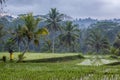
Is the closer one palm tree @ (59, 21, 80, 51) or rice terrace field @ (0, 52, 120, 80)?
rice terrace field @ (0, 52, 120, 80)

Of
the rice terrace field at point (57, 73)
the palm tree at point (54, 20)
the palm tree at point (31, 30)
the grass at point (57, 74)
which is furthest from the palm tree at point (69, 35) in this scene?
the grass at point (57, 74)

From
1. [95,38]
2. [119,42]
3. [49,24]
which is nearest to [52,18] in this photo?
[49,24]

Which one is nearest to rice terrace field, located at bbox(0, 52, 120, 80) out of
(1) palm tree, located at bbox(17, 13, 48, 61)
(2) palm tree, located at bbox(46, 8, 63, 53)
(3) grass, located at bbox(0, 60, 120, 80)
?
(3) grass, located at bbox(0, 60, 120, 80)

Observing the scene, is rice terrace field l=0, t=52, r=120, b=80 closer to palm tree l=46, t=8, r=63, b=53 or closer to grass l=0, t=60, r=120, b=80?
grass l=0, t=60, r=120, b=80

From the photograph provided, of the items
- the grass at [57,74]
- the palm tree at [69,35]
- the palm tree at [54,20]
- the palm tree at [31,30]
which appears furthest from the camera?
the palm tree at [69,35]

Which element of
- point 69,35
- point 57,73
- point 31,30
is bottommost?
point 69,35

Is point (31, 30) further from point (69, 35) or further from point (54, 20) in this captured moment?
point (69, 35)

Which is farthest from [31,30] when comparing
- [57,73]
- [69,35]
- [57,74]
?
[69,35]

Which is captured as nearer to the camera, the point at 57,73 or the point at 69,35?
the point at 57,73

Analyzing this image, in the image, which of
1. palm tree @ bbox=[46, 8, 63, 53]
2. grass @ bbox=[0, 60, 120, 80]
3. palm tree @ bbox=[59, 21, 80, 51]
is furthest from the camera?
palm tree @ bbox=[59, 21, 80, 51]

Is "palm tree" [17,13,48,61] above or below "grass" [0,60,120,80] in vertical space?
above

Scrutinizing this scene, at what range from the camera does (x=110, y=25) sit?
116 metres

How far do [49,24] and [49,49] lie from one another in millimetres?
9746

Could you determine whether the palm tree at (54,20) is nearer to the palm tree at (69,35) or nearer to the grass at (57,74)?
the palm tree at (69,35)
